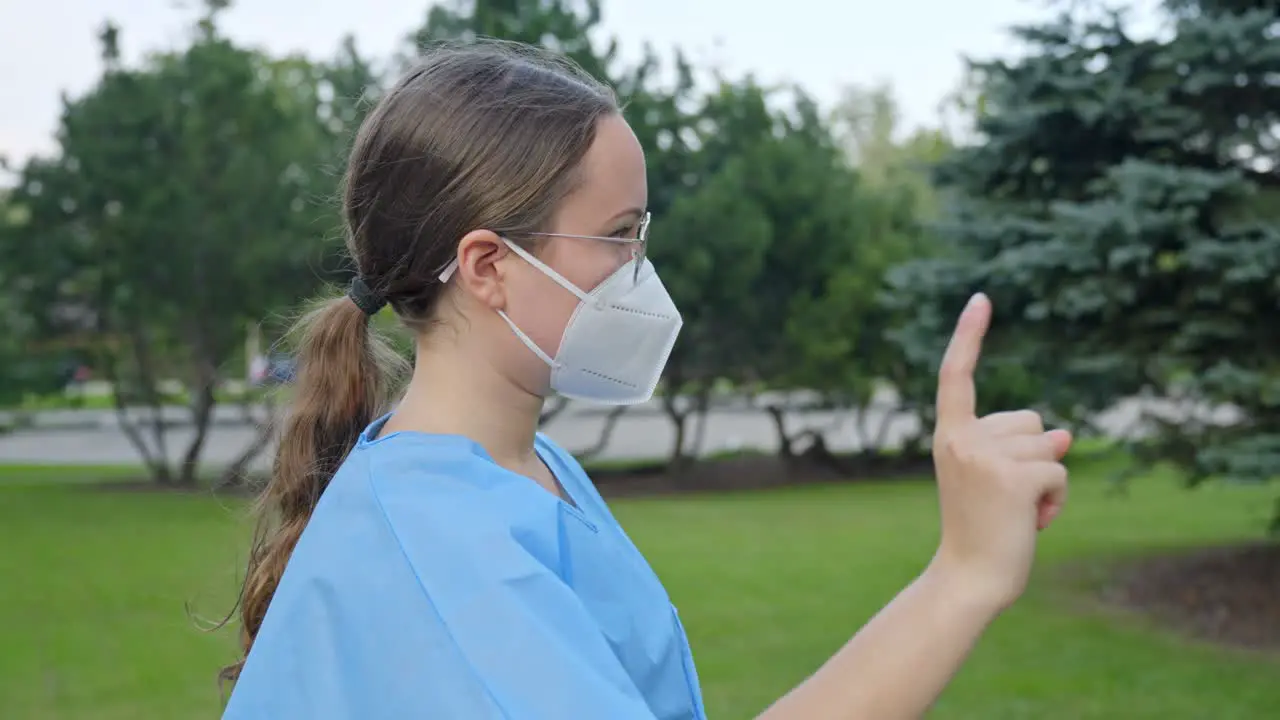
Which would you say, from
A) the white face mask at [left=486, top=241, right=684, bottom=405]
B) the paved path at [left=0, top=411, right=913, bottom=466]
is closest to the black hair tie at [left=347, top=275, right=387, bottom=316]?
the white face mask at [left=486, top=241, right=684, bottom=405]

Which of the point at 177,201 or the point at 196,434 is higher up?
the point at 177,201

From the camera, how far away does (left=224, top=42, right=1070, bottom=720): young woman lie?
4.18 feet

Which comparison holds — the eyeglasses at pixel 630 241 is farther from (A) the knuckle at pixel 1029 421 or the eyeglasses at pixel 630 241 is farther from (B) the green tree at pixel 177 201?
(B) the green tree at pixel 177 201

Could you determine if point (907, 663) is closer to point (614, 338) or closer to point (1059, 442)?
point (1059, 442)

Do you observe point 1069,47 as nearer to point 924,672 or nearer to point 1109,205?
point 1109,205

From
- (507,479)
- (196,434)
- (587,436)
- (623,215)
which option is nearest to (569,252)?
(623,215)

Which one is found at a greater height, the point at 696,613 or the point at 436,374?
the point at 436,374

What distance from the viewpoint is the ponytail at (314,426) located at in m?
1.99

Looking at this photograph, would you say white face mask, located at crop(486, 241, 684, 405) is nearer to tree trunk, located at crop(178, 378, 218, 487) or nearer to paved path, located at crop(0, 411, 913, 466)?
tree trunk, located at crop(178, 378, 218, 487)

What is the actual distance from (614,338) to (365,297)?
1.21 ft

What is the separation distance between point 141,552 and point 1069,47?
381 inches

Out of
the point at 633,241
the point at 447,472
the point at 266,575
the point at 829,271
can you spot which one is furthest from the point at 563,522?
the point at 829,271

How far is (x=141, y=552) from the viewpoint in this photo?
12844 mm

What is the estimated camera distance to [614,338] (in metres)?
1.81
